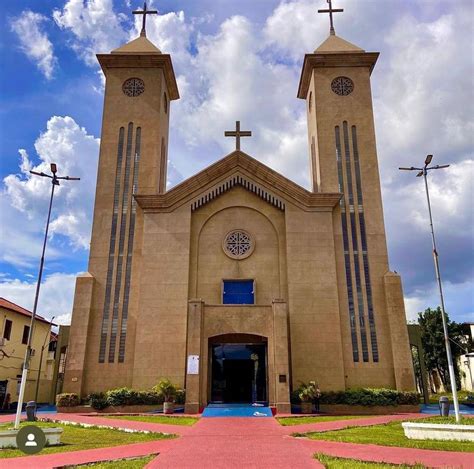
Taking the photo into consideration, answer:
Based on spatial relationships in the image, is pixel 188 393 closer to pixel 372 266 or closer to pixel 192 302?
pixel 192 302

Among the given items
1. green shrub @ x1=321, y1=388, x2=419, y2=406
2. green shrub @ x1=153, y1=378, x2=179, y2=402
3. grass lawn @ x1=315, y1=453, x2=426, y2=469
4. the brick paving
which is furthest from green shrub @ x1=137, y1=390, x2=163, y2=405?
grass lawn @ x1=315, y1=453, x2=426, y2=469

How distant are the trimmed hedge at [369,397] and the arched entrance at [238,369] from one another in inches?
96.8

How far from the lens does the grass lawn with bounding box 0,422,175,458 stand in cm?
1230

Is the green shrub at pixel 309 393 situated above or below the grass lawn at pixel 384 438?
above

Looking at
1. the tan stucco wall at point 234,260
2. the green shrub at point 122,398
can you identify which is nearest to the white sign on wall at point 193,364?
the green shrub at point 122,398

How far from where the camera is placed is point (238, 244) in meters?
29.5

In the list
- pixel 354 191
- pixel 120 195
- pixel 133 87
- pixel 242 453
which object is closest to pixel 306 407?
pixel 242 453

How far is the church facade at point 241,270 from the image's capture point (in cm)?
2625

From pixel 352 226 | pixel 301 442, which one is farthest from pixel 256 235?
pixel 301 442

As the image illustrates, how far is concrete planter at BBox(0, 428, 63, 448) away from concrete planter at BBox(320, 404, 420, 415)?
15.6 metres

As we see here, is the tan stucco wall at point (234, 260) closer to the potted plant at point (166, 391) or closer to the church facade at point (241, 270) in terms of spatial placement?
the church facade at point (241, 270)

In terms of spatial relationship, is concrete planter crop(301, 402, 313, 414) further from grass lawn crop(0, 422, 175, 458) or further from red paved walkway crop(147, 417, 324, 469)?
grass lawn crop(0, 422, 175, 458)

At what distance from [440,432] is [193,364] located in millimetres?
13348

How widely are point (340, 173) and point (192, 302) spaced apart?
1393cm
